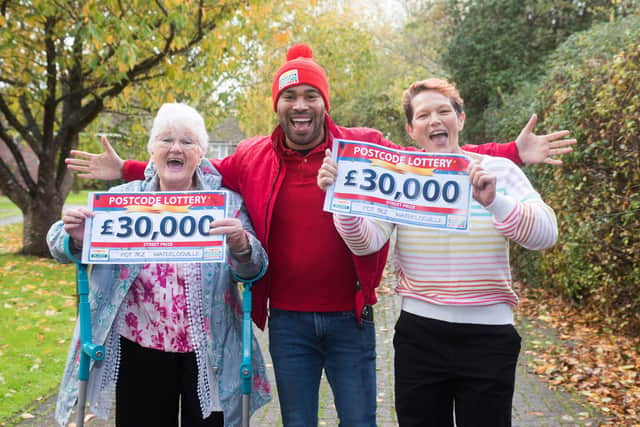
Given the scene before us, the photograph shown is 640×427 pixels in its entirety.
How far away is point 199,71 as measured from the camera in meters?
11.7

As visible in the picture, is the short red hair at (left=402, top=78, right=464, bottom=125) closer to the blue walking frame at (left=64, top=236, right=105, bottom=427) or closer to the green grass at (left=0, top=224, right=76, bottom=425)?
the blue walking frame at (left=64, top=236, right=105, bottom=427)

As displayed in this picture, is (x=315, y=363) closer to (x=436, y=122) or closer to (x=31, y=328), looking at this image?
(x=436, y=122)

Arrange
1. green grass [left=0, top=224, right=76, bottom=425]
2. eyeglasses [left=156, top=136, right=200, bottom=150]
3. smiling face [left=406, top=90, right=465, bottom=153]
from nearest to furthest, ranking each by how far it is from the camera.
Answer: smiling face [left=406, top=90, right=465, bottom=153] < eyeglasses [left=156, top=136, right=200, bottom=150] < green grass [left=0, top=224, right=76, bottom=425]

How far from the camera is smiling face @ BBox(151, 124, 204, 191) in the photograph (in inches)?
118

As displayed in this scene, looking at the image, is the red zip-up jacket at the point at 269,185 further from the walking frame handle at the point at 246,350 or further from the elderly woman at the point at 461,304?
the elderly woman at the point at 461,304

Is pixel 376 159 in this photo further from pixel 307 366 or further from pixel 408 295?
pixel 307 366

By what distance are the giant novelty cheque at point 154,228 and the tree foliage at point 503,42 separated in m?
13.4

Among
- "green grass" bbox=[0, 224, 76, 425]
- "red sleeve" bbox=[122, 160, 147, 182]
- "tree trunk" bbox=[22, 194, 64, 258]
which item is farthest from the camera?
"tree trunk" bbox=[22, 194, 64, 258]

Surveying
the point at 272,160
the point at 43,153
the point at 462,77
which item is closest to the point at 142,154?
the point at 43,153

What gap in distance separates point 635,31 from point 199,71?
7769 mm

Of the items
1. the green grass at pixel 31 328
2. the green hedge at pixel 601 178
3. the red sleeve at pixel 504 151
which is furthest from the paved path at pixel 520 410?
the red sleeve at pixel 504 151

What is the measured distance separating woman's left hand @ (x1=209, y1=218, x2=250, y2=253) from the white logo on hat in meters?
0.81

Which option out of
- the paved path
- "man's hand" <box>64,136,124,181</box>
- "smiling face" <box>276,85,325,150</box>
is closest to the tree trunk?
the paved path

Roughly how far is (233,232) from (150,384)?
862 mm
